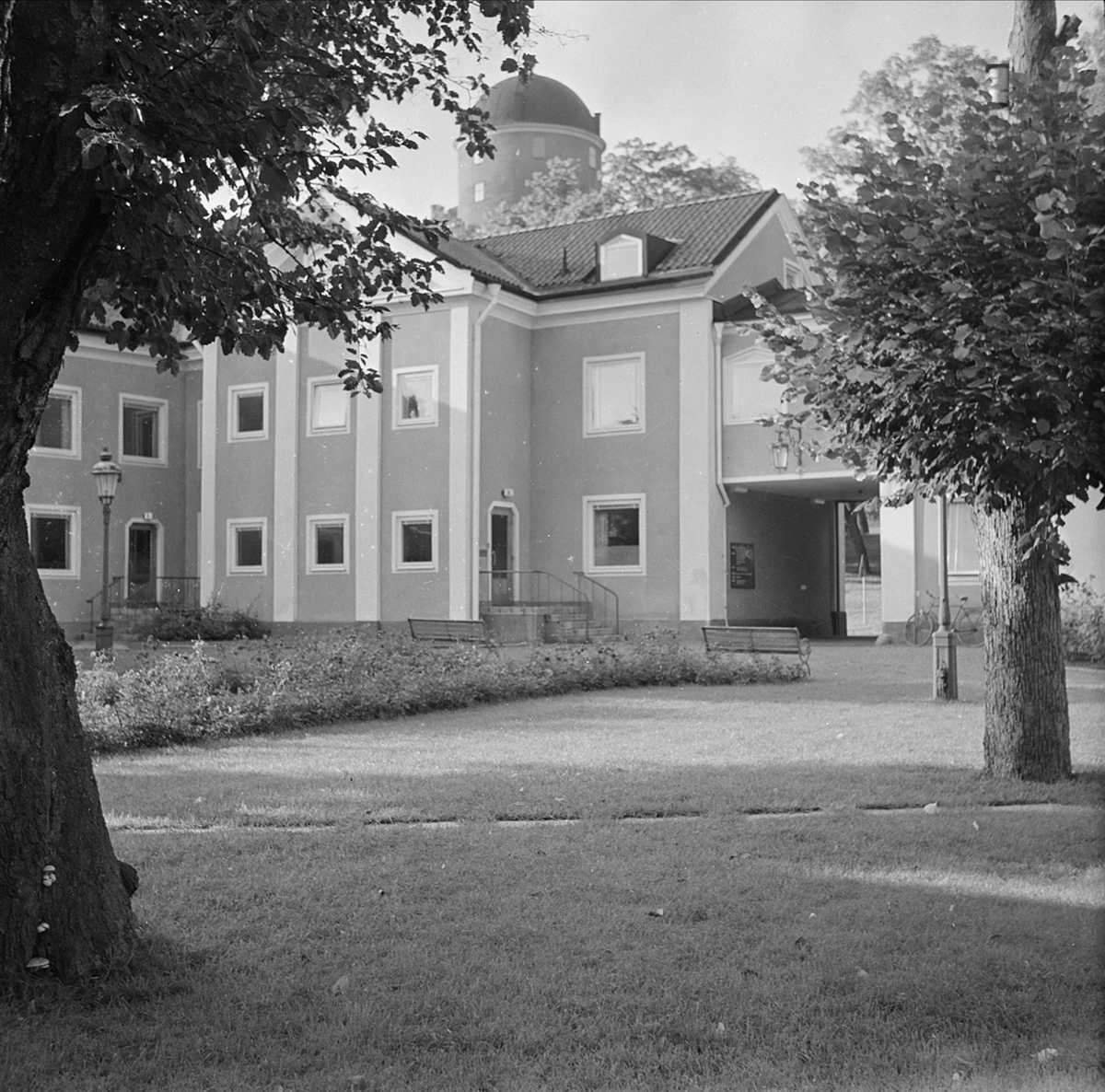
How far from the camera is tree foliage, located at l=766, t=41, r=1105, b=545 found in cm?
680

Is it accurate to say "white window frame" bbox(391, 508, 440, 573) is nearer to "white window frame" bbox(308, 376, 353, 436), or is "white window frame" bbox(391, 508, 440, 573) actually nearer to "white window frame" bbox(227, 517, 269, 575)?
"white window frame" bbox(308, 376, 353, 436)

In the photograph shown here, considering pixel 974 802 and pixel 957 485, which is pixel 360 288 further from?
pixel 974 802

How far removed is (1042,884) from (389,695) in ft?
29.2

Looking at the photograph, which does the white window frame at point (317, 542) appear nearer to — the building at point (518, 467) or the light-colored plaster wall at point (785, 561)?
the building at point (518, 467)

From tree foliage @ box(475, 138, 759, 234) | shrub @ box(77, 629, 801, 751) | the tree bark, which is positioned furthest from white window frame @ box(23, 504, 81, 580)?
the tree bark

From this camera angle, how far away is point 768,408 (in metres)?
27.7

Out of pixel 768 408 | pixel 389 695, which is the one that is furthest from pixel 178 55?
pixel 768 408

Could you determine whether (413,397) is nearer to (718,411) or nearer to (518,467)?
(518,467)

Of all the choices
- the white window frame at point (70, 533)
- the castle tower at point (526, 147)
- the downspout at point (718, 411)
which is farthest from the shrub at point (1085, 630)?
the white window frame at point (70, 533)

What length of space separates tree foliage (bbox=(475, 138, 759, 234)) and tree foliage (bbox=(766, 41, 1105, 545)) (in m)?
29.1

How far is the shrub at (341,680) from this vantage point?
1206 cm

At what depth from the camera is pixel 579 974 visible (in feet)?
16.1

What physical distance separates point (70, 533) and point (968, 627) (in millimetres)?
21208

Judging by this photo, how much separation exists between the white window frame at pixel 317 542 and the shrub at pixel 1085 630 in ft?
53.5
